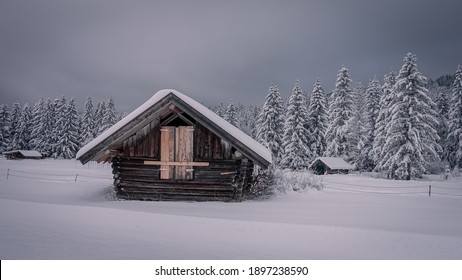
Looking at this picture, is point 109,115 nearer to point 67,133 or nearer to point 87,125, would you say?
point 87,125

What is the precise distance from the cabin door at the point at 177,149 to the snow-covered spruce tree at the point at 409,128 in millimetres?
31708

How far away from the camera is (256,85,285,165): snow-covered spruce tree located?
167 ft

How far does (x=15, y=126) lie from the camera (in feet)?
258

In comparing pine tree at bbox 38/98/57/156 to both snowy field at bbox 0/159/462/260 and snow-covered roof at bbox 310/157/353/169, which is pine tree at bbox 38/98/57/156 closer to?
snow-covered roof at bbox 310/157/353/169

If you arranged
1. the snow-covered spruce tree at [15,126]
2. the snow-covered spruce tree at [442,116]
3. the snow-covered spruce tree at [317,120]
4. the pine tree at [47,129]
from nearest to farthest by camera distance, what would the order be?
the snow-covered spruce tree at [317,120], the snow-covered spruce tree at [442,116], the pine tree at [47,129], the snow-covered spruce tree at [15,126]

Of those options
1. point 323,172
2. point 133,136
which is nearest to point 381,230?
point 133,136

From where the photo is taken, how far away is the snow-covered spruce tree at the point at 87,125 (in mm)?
76188

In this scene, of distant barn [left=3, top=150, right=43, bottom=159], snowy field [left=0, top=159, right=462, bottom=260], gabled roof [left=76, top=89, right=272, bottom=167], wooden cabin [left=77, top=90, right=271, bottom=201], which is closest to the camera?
snowy field [left=0, top=159, right=462, bottom=260]

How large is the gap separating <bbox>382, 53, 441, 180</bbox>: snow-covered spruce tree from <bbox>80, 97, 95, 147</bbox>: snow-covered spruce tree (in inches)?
2571

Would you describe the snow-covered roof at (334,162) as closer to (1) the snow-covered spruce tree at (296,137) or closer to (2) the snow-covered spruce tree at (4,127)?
(1) the snow-covered spruce tree at (296,137)

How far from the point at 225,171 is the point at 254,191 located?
9.93ft

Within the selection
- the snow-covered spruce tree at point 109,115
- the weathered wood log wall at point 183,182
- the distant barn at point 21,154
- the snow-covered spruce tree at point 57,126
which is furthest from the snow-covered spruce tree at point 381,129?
the distant barn at point 21,154

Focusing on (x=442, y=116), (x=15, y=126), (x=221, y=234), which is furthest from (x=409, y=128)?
(x=15, y=126)

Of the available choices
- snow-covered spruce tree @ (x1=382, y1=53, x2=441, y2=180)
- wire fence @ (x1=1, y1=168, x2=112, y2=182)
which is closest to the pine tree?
wire fence @ (x1=1, y1=168, x2=112, y2=182)
